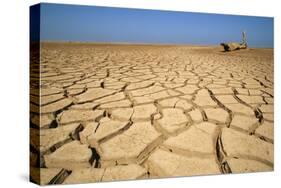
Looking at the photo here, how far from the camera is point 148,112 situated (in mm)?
2785

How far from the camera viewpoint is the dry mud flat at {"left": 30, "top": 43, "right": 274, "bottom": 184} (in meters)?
2.55

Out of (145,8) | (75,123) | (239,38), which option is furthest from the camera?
(239,38)

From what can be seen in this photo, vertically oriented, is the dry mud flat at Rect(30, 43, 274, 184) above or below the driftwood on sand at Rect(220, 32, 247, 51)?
below

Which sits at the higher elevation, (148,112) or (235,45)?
(235,45)

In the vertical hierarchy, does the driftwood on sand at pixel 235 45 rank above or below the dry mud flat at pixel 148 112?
above

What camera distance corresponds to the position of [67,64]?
2635 mm

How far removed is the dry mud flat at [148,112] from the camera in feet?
8.36

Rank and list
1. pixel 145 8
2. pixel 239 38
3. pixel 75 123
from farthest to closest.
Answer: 1. pixel 239 38
2. pixel 145 8
3. pixel 75 123

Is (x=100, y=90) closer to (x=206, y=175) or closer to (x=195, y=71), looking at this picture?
(x=195, y=71)

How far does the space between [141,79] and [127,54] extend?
7.8 inches

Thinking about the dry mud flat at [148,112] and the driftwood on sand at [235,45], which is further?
the driftwood on sand at [235,45]

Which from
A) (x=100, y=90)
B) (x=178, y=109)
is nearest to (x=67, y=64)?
(x=100, y=90)

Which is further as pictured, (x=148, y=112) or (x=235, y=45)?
(x=235, y=45)

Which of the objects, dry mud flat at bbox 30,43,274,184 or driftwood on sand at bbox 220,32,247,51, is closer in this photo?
dry mud flat at bbox 30,43,274,184
